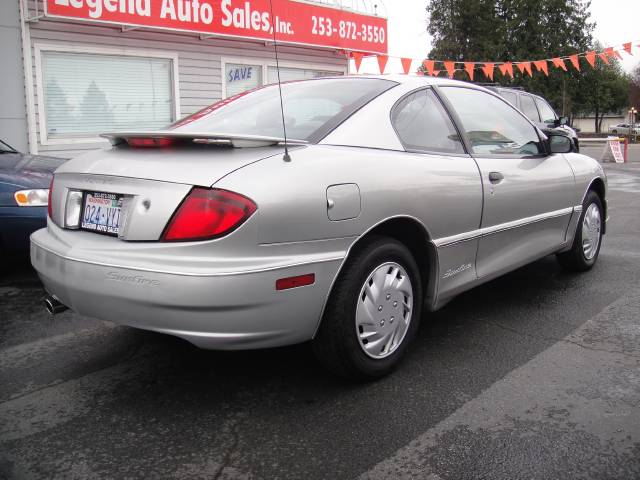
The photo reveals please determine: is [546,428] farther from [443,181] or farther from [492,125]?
[492,125]

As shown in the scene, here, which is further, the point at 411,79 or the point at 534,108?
the point at 534,108

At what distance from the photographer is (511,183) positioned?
12.9ft

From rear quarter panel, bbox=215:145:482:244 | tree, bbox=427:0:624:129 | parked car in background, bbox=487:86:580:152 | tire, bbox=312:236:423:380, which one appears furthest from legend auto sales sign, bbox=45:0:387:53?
tree, bbox=427:0:624:129

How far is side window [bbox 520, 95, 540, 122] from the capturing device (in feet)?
41.4

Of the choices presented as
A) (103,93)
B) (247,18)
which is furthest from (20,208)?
(247,18)

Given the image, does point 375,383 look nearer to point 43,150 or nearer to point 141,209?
point 141,209

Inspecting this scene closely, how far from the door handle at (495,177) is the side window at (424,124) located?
232 mm

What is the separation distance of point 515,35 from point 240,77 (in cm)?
4240

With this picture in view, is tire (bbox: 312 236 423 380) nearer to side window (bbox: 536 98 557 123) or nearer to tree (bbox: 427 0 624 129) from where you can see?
side window (bbox: 536 98 557 123)

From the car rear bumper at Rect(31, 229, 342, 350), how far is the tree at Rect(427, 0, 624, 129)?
155 ft

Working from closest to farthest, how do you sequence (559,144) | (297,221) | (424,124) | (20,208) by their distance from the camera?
(297,221) < (424,124) < (559,144) < (20,208)

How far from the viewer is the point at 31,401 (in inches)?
116

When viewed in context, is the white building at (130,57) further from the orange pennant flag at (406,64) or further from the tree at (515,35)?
the tree at (515,35)

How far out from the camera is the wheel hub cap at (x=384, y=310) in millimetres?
2951
